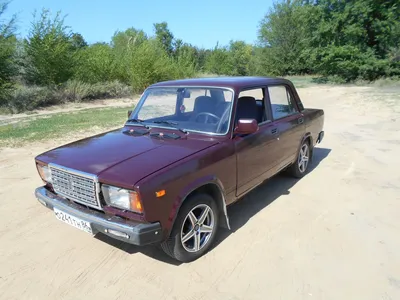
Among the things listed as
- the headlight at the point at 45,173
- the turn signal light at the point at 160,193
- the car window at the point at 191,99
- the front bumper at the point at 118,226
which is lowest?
the front bumper at the point at 118,226

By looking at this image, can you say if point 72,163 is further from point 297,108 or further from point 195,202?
point 297,108

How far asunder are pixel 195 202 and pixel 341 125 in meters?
8.12

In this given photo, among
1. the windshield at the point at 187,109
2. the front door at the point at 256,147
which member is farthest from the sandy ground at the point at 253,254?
the windshield at the point at 187,109

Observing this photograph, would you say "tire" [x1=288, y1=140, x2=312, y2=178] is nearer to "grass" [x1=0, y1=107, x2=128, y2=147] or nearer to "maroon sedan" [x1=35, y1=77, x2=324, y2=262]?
→ "maroon sedan" [x1=35, y1=77, x2=324, y2=262]

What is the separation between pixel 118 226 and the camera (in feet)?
8.34

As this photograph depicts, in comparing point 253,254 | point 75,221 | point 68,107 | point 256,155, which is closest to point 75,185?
point 75,221

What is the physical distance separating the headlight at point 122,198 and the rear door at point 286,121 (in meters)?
2.39

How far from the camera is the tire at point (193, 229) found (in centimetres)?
A: 280

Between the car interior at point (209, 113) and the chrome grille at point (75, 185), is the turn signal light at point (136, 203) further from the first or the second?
the car interior at point (209, 113)

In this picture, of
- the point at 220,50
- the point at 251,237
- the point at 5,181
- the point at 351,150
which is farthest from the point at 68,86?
the point at 220,50

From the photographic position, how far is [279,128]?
424 cm

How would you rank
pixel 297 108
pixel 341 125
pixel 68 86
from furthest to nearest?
pixel 68 86 < pixel 341 125 < pixel 297 108

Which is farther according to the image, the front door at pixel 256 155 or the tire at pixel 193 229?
the front door at pixel 256 155

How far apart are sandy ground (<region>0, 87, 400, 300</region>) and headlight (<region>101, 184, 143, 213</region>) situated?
73cm
